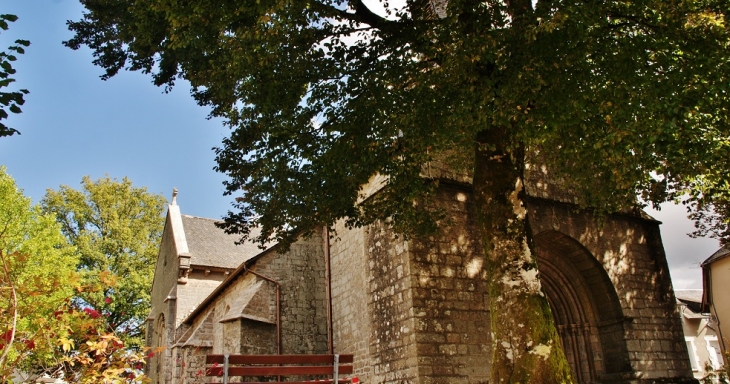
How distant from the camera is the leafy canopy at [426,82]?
7457mm

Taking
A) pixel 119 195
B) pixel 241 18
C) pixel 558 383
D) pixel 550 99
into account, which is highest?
pixel 119 195

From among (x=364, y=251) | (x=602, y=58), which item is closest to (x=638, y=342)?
(x=364, y=251)

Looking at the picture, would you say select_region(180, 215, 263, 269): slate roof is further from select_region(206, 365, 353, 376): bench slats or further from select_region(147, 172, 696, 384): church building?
select_region(206, 365, 353, 376): bench slats

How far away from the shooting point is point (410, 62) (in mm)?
8531

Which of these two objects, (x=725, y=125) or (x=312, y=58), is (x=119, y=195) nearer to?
(x=312, y=58)

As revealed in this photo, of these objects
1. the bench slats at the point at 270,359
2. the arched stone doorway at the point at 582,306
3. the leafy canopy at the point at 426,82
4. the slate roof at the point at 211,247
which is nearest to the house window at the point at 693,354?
the arched stone doorway at the point at 582,306

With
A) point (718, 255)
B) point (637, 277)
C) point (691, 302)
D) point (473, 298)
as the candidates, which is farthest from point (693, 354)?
point (473, 298)

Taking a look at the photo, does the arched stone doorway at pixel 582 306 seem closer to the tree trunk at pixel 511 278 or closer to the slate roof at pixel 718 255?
the tree trunk at pixel 511 278

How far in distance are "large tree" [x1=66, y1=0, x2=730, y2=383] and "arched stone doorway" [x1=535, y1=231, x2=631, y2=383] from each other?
13.0 ft

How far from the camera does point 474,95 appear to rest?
307 inches

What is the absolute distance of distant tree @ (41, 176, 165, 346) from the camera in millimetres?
29094

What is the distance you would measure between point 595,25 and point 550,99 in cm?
119

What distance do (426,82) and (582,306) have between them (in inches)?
305

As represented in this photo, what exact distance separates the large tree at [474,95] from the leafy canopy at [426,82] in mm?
26
